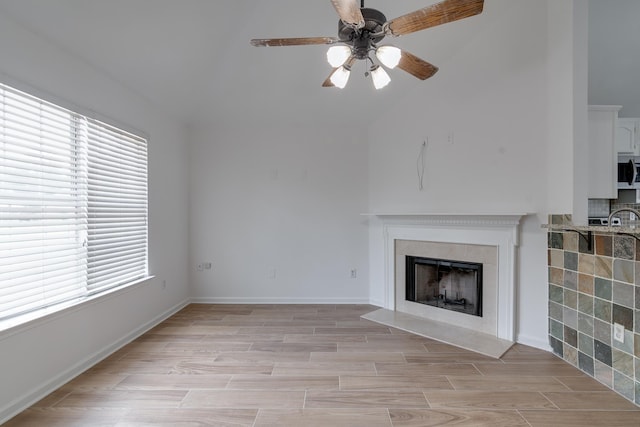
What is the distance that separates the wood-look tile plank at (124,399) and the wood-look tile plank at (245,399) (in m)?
0.11

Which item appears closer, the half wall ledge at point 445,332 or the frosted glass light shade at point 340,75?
the frosted glass light shade at point 340,75

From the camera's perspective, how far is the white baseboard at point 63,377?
1.83 m

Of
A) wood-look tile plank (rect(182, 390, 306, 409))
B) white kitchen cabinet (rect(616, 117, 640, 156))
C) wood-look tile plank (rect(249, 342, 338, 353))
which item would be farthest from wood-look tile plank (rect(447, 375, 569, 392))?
white kitchen cabinet (rect(616, 117, 640, 156))

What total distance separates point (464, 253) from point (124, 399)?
327 cm

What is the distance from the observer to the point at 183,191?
3.97 meters

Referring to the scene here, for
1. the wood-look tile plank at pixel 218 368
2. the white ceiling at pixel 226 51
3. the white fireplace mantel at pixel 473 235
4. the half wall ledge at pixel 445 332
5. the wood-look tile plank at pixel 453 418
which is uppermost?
the white ceiling at pixel 226 51

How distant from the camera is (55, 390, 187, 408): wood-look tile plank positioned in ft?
6.39

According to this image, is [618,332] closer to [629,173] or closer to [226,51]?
[629,173]

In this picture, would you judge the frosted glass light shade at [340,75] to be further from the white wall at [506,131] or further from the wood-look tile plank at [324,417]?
the wood-look tile plank at [324,417]

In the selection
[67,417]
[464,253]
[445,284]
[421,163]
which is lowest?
[67,417]

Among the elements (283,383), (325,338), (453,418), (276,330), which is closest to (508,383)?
(453,418)

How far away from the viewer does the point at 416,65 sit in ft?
6.60

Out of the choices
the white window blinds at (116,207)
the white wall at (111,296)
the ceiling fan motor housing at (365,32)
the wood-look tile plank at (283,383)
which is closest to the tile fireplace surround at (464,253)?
the wood-look tile plank at (283,383)

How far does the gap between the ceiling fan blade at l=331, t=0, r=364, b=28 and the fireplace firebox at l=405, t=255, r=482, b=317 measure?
2670mm
